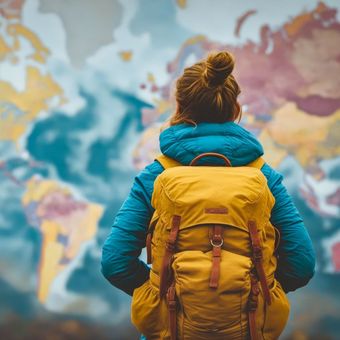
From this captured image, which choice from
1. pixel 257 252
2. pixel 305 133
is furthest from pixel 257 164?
pixel 305 133

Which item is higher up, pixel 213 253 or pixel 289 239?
pixel 289 239

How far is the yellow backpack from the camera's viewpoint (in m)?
1.75

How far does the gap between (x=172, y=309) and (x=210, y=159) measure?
0.39 m

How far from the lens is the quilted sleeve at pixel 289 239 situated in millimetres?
1960

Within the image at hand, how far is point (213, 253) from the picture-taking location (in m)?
1.75

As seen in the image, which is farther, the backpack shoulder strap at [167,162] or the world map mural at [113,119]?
the world map mural at [113,119]

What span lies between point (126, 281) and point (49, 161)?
2713mm

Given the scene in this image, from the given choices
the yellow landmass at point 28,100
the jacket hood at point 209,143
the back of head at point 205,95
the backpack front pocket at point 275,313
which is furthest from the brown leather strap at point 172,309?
the yellow landmass at point 28,100

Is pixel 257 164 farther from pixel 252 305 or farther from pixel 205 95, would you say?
pixel 252 305

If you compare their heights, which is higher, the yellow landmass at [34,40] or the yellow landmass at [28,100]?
the yellow landmass at [34,40]

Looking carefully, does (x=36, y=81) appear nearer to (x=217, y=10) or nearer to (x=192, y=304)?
(x=217, y=10)

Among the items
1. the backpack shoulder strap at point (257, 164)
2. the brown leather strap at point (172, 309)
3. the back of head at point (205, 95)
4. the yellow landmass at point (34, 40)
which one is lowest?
the brown leather strap at point (172, 309)

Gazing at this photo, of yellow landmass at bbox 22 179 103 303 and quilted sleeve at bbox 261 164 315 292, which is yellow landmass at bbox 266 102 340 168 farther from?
quilted sleeve at bbox 261 164 315 292

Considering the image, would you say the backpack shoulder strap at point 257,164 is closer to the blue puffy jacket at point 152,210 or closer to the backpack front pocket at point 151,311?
the blue puffy jacket at point 152,210
